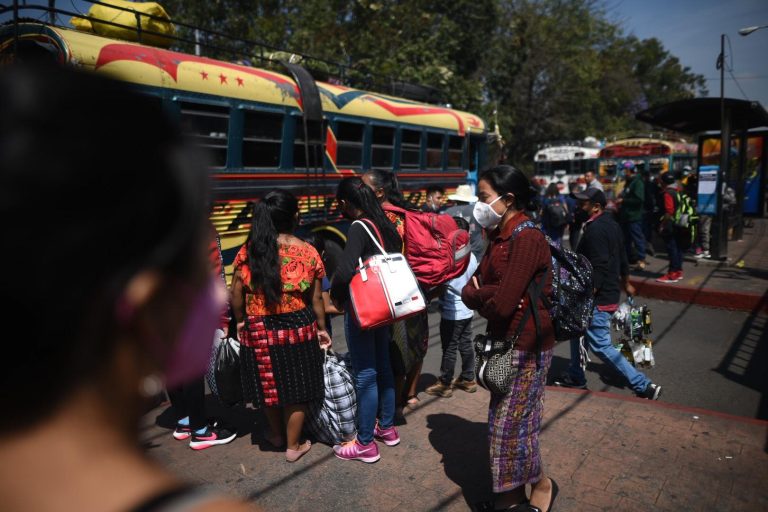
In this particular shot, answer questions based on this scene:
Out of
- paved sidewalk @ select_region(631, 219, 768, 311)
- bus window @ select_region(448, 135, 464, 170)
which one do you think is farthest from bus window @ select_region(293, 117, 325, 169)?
paved sidewalk @ select_region(631, 219, 768, 311)

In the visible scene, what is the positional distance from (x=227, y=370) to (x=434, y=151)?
871 centimetres

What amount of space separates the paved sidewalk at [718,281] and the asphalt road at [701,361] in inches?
9.5

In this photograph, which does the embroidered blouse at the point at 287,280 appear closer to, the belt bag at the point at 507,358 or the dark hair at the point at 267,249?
the dark hair at the point at 267,249

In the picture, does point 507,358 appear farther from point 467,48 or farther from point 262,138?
point 467,48

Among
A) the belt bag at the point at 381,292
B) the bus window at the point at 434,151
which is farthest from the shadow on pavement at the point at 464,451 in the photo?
the bus window at the point at 434,151

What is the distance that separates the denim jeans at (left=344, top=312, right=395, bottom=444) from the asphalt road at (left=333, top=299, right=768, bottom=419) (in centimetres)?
141

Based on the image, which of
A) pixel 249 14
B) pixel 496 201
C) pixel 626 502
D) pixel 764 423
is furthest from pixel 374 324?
pixel 249 14

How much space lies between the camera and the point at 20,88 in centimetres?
67

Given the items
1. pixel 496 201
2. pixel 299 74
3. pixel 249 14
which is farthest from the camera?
pixel 249 14

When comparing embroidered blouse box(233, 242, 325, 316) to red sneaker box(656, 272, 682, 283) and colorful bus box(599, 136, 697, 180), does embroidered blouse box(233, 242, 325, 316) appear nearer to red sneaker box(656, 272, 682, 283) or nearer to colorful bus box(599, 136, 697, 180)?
red sneaker box(656, 272, 682, 283)

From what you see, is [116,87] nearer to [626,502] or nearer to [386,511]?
[386,511]

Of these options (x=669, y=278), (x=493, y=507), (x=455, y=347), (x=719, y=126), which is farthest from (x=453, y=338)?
(x=719, y=126)

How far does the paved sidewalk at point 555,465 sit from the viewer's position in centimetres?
337

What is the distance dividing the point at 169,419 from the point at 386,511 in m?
2.20
